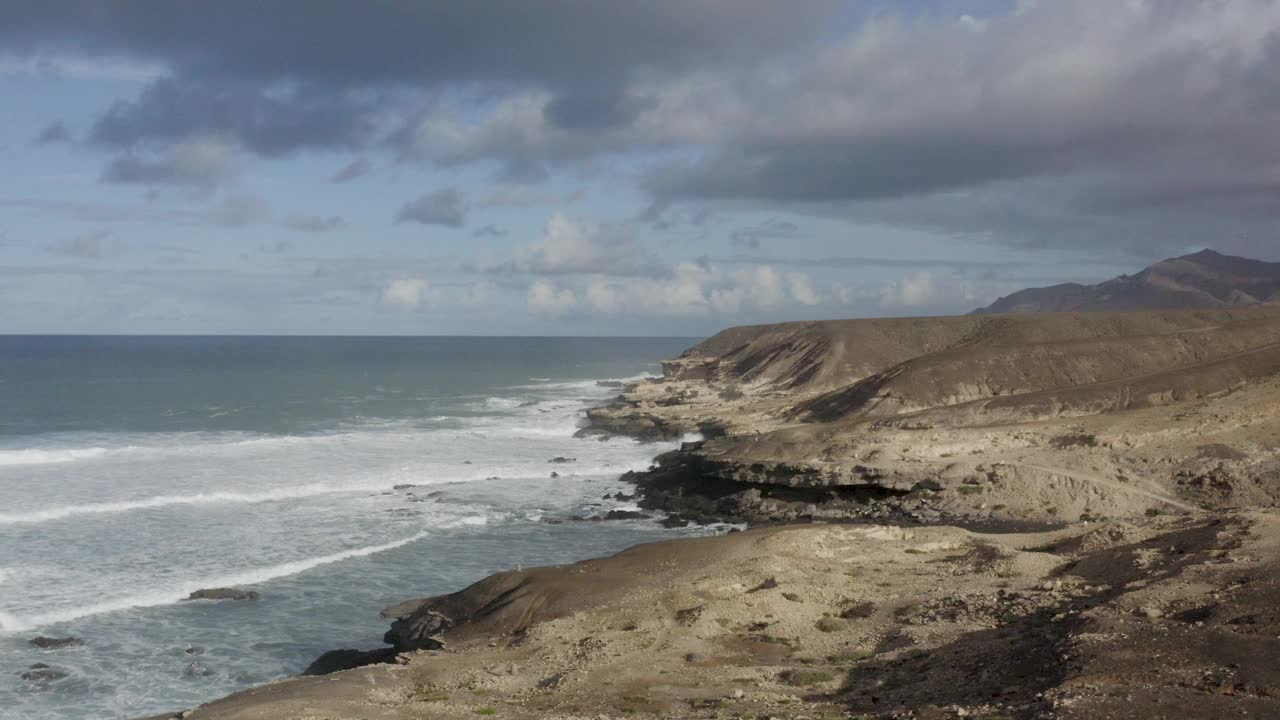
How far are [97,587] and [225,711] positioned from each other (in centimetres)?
1566

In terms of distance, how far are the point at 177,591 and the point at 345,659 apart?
31.3 feet

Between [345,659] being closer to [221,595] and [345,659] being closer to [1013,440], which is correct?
[221,595]

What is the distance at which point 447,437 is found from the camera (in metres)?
64.2

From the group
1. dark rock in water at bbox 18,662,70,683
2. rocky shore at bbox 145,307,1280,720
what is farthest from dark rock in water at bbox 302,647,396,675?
dark rock in water at bbox 18,662,70,683

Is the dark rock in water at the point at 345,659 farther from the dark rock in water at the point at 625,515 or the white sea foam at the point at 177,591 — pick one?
the dark rock in water at the point at 625,515

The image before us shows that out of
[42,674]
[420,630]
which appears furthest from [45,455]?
[420,630]

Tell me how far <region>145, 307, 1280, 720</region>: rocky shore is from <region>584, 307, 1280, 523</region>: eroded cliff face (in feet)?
A: 0.44

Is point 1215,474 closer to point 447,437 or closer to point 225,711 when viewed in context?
point 225,711

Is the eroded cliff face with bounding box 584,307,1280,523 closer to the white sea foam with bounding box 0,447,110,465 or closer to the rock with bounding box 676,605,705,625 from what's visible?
the rock with bounding box 676,605,705,625

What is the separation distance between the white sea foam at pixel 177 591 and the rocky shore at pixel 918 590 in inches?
302

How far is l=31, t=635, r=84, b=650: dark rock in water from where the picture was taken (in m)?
24.6

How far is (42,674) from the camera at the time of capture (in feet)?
74.8

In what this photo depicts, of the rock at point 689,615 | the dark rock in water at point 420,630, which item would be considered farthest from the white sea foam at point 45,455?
the rock at point 689,615

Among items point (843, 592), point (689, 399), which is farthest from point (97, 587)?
point (689, 399)
